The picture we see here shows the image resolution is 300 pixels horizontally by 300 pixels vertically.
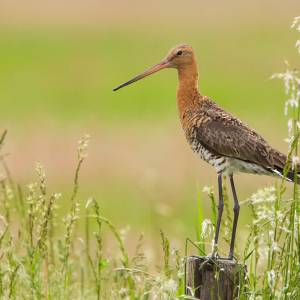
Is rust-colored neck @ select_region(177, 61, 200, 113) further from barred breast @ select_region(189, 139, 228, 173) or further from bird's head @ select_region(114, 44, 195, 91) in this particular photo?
barred breast @ select_region(189, 139, 228, 173)

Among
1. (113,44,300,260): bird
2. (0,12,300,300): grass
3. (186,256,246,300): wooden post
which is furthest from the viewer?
(113,44,300,260): bird

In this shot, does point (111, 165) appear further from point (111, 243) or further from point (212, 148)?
point (212, 148)

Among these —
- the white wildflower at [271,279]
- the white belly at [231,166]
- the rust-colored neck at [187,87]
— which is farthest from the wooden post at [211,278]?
the rust-colored neck at [187,87]

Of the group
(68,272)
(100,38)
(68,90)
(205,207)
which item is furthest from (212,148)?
(100,38)

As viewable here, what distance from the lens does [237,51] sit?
109 ft

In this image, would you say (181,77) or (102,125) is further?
(102,125)

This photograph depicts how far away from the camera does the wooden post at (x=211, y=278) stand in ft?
18.0

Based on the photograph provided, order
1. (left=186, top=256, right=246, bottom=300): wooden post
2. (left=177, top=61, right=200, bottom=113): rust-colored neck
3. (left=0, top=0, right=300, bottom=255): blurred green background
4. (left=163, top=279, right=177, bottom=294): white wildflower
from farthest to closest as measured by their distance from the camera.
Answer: (left=0, top=0, right=300, bottom=255): blurred green background < (left=177, top=61, right=200, bottom=113): rust-colored neck < (left=186, top=256, right=246, bottom=300): wooden post < (left=163, top=279, right=177, bottom=294): white wildflower

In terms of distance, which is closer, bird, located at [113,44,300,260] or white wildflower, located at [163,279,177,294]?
white wildflower, located at [163,279,177,294]

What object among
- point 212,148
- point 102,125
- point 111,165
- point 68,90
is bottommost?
point 212,148

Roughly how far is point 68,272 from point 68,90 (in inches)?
848

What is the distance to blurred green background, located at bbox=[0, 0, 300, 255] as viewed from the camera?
1639 centimetres

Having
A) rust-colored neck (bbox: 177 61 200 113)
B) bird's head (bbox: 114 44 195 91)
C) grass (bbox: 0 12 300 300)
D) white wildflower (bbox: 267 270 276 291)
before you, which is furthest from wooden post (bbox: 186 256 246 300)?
bird's head (bbox: 114 44 195 91)

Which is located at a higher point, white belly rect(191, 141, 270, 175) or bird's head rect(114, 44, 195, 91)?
bird's head rect(114, 44, 195, 91)
